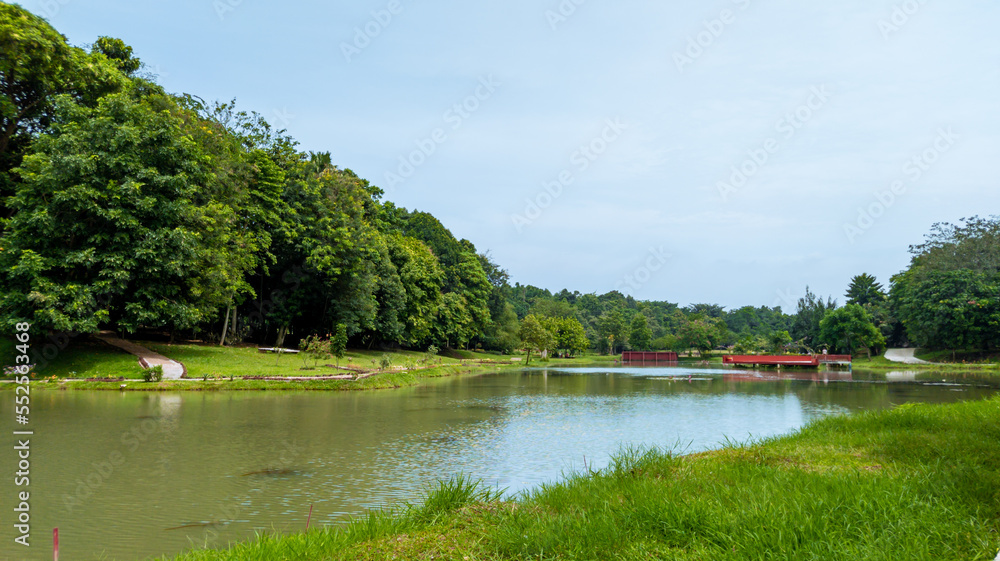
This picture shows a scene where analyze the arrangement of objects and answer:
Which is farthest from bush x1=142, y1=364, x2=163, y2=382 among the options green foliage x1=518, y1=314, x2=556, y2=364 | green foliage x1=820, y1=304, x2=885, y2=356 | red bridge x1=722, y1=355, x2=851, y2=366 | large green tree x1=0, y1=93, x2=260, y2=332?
green foliage x1=820, y1=304, x2=885, y2=356

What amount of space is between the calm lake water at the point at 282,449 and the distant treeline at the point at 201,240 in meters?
6.53

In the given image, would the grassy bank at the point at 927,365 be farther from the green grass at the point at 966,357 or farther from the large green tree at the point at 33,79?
the large green tree at the point at 33,79

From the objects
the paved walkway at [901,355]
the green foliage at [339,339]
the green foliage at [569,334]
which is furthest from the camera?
the green foliage at [569,334]

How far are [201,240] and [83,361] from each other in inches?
280

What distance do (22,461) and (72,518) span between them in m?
4.01

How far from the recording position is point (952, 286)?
189ft

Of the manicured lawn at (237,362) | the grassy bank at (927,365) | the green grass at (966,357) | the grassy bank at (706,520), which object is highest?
the grassy bank at (706,520)

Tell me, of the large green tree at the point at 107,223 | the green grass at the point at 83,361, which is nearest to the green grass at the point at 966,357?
the large green tree at the point at 107,223

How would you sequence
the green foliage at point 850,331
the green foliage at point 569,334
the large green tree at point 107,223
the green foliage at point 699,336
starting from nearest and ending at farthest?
the large green tree at point 107,223
the green foliage at point 850,331
the green foliage at point 569,334
the green foliage at point 699,336

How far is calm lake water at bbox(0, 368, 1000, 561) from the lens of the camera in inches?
274

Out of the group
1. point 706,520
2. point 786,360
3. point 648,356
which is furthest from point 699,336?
point 706,520

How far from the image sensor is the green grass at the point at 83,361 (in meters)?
22.4

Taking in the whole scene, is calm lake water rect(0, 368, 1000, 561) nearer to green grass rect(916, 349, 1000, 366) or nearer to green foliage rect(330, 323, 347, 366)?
green foliage rect(330, 323, 347, 366)

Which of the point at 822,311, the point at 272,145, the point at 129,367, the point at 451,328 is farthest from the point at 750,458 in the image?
the point at 822,311
